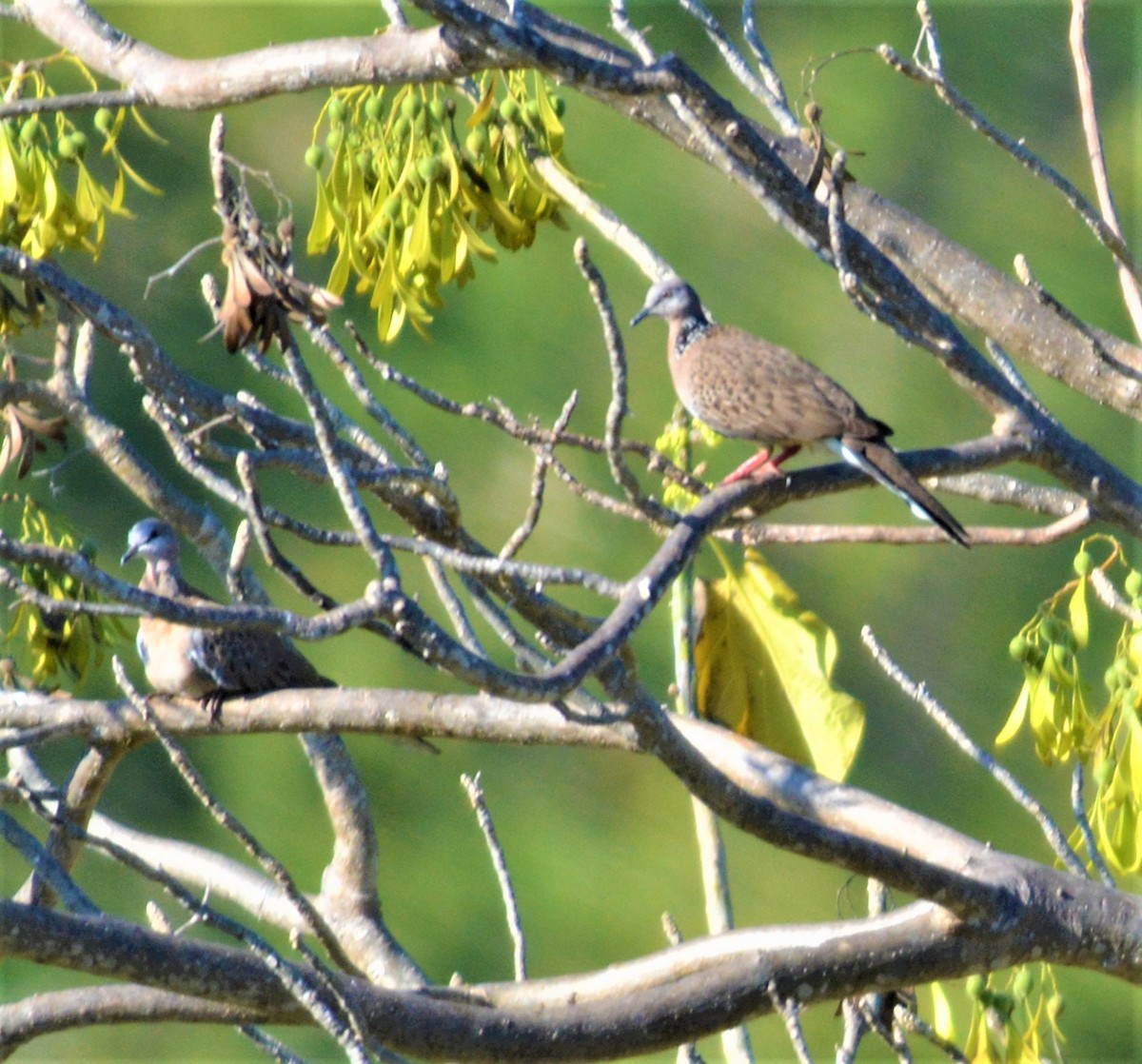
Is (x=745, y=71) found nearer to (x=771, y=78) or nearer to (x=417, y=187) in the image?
(x=771, y=78)

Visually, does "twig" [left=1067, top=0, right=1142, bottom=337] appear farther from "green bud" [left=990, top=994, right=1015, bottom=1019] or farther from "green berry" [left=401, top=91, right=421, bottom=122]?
"green bud" [left=990, top=994, right=1015, bottom=1019]

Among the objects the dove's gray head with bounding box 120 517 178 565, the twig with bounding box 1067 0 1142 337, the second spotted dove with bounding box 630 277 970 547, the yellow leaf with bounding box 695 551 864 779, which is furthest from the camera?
the dove's gray head with bounding box 120 517 178 565

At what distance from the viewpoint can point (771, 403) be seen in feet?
7.55

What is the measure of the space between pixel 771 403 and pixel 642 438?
2.90 metres

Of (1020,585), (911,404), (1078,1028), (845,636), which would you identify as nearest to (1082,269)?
(911,404)

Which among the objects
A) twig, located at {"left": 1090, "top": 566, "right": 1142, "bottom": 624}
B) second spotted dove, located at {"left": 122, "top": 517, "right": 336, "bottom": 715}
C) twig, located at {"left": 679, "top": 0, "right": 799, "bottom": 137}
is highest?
twig, located at {"left": 679, "top": 0, "right": 799, "bottom": 137}

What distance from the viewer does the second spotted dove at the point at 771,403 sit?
2031mm

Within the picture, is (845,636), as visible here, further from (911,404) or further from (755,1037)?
(755,1037)

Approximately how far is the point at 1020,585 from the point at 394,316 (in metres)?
4.01

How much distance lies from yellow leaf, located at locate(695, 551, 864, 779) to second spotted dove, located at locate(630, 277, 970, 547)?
20cm

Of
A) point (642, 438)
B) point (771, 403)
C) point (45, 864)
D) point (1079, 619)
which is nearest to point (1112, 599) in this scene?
point (1079, 619)

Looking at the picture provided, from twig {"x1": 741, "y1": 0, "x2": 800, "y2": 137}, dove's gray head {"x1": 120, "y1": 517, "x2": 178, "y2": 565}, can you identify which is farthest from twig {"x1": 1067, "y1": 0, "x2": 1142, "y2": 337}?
dove's gray head {"x1": 120, "y1": 517, "x2": 178, "y2": 565}

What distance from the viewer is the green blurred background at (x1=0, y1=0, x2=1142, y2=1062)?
5301mm

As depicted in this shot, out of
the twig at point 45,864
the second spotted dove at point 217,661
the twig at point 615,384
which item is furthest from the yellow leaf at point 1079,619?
the second spotted dove at point 217,661
